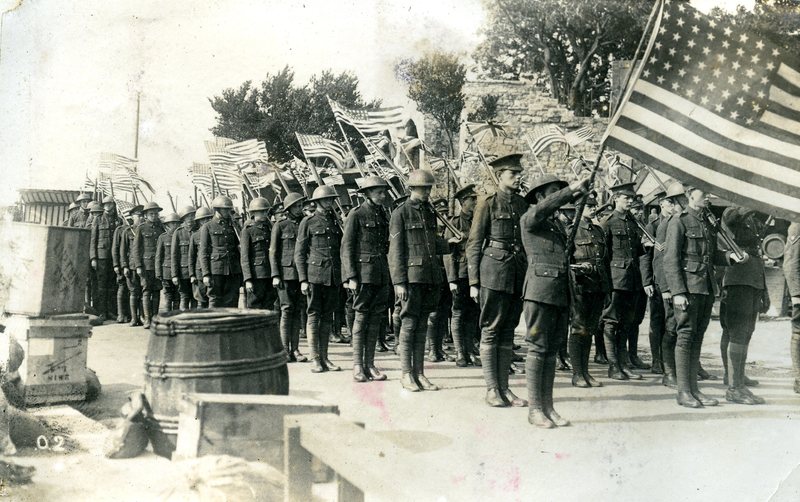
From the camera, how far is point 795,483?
14.8 feet

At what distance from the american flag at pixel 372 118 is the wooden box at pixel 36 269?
613cm

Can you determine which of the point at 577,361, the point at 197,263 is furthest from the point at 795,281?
the point at 197,263

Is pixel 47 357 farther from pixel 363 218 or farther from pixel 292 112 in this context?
pixel 292 112

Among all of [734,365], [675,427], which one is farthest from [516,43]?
[675,427]

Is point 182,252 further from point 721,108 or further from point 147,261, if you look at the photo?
point 721,108

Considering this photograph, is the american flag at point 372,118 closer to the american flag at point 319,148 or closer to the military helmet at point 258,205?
the american flag at point 319,148

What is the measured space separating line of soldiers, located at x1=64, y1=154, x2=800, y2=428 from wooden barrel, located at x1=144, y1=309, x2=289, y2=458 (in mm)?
2198

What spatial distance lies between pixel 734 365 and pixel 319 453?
4.75 metres

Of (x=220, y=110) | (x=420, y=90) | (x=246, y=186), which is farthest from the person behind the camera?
(x=220, y=110)

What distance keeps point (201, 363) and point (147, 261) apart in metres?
7.99

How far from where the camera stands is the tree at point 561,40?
15.0 m

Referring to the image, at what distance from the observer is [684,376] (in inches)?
240

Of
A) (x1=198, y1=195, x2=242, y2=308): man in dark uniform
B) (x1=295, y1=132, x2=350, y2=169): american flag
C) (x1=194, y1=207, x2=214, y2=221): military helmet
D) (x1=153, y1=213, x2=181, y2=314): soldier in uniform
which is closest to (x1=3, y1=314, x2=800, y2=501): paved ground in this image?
(x1=198, y1=195, x2=242, y2=308): man in dark uniform

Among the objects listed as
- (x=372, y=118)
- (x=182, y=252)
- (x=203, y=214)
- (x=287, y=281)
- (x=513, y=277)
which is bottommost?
(x=287, y=281)
